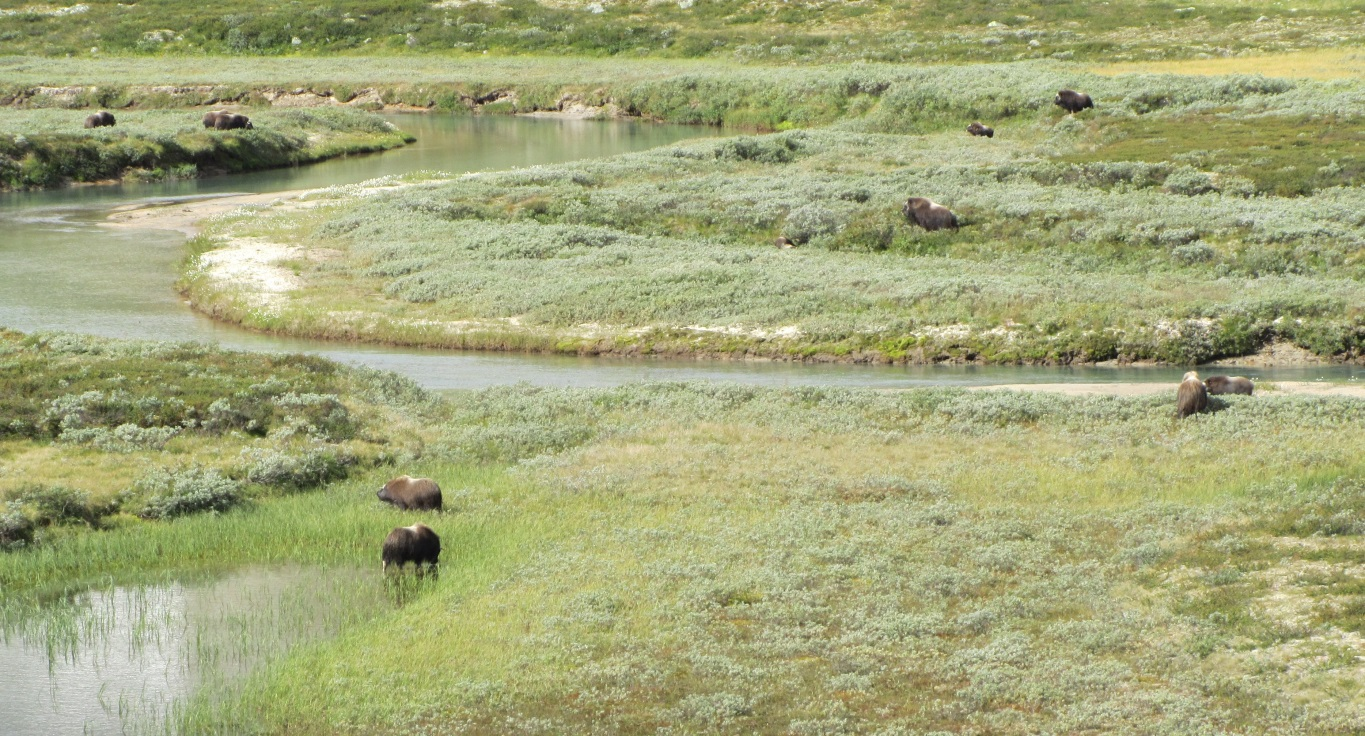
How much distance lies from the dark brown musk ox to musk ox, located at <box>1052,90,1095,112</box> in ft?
150

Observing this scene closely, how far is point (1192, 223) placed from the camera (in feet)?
126

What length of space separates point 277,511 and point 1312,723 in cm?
1299

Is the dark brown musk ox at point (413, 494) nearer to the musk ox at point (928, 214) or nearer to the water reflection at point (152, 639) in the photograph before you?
the water reflection at point (152, 639)

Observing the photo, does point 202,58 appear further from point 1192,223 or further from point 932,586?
point 932,586

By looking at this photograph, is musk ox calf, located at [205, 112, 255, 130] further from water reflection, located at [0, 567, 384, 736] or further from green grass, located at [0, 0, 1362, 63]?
water reflection, located at [0, 567, 384, 736]

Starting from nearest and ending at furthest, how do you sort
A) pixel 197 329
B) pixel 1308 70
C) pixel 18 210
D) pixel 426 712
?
pixel 426 712 → pixel 197 329 → pixel 18 210 → pixel 1308 70

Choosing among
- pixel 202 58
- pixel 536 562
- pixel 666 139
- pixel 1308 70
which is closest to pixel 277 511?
pixel 536 562

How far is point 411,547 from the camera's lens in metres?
16.4

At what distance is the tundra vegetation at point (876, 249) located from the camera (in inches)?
1266

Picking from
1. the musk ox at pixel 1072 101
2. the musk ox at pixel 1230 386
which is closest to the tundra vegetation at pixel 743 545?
the musk ox at pixel 1230 386

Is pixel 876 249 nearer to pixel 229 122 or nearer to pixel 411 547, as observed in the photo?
pixel 411 547

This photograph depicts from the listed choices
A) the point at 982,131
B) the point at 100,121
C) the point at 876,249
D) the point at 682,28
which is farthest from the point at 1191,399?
the point at 682,28

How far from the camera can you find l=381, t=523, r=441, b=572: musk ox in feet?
53.9

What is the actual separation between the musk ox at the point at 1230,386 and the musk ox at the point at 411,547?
1538cm
